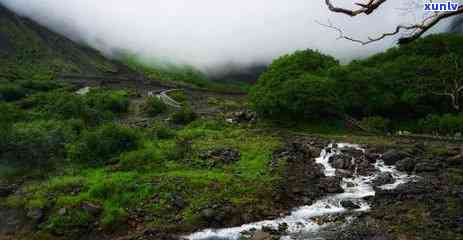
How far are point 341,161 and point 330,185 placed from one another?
521 centimetres

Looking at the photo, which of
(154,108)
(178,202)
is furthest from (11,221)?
(154,108)

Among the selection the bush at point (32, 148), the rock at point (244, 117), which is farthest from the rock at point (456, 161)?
the bush at point (32, 148)

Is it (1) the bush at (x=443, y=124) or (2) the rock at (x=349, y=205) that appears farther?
(1) the bush at (x=443, y=124)

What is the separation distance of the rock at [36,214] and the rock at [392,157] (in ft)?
81.0

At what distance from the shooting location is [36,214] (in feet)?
90.4

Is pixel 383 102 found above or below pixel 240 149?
above

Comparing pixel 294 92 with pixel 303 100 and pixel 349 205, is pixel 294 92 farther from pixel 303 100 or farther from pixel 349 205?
pixel 349 205

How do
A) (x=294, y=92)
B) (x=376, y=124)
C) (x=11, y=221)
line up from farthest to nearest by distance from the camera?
(x=294, y=92), (x=376, y=124), (x=11, y=221)

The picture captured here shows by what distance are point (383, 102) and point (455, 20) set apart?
76.3 m

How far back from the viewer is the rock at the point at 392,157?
35.3m

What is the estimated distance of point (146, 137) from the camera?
43344 millimetres

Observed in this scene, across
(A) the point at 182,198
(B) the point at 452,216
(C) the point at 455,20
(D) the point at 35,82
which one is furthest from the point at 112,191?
(C) the point at 455,20

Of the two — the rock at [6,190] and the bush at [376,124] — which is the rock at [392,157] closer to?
the bush at [376,124]

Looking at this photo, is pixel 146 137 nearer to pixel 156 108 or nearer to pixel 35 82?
pixel 156 108
